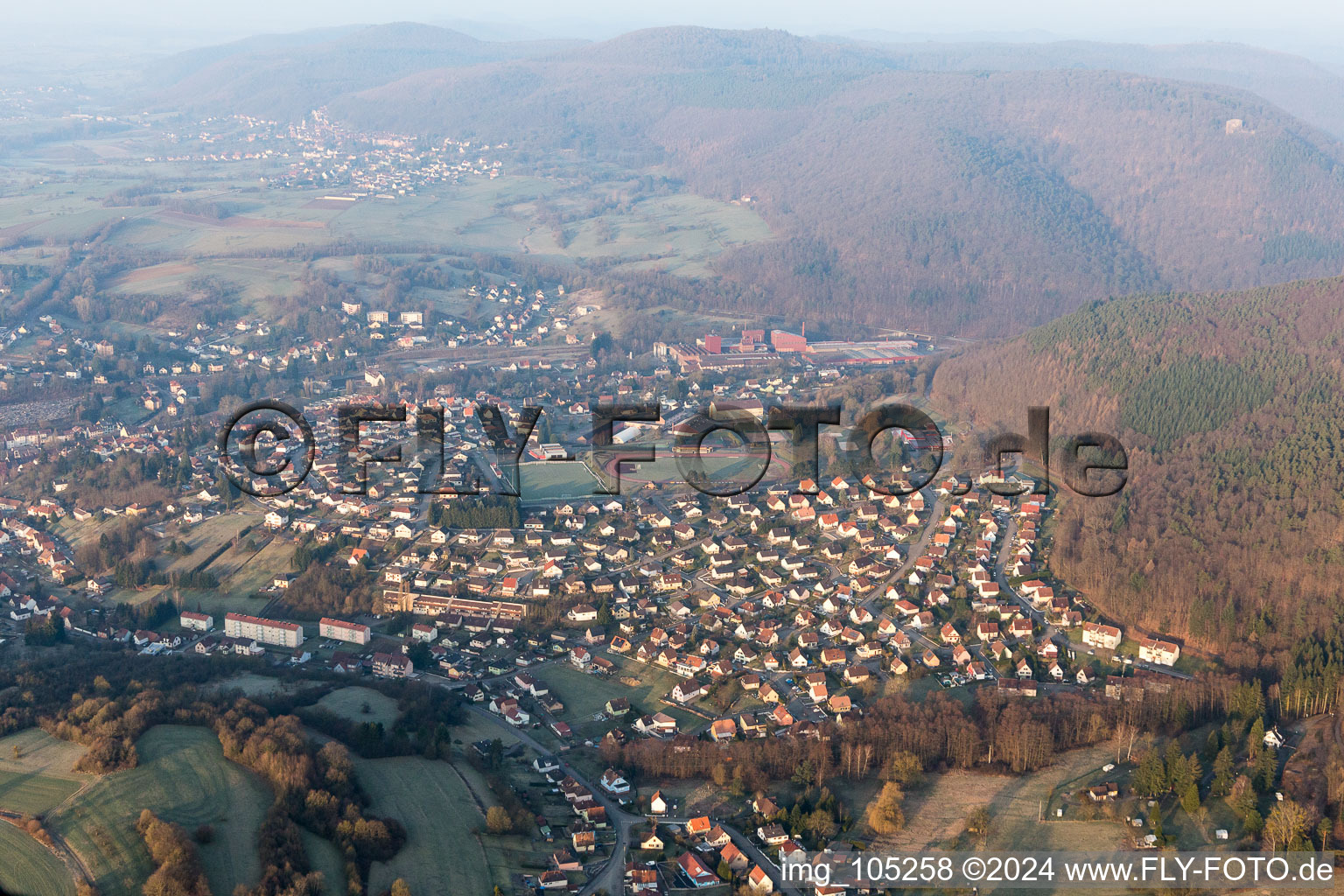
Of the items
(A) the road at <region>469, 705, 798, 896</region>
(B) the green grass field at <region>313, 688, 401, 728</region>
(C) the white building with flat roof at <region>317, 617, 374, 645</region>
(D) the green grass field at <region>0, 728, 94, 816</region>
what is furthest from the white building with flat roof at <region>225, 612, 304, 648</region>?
(A) the road at <region>469, 705, 798, 896</region>

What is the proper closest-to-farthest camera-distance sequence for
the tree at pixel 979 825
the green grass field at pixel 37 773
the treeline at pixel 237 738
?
the treeline at pixel 237 738 < the green grass field at pixel 37 773 < the tree at pixel 979 825

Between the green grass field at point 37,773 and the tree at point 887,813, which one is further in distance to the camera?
the tree at point 887,813

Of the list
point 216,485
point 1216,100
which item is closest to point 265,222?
point 216,485

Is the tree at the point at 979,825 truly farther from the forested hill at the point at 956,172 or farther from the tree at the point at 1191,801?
the forested hill at the point at 956,172

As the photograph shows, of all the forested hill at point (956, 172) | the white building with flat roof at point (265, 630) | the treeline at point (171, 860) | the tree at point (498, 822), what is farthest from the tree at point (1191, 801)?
the forested hill at point (956, 172)

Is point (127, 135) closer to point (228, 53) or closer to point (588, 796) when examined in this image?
point (228, 53)

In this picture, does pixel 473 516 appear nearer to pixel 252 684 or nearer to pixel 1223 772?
pixel 252 684
